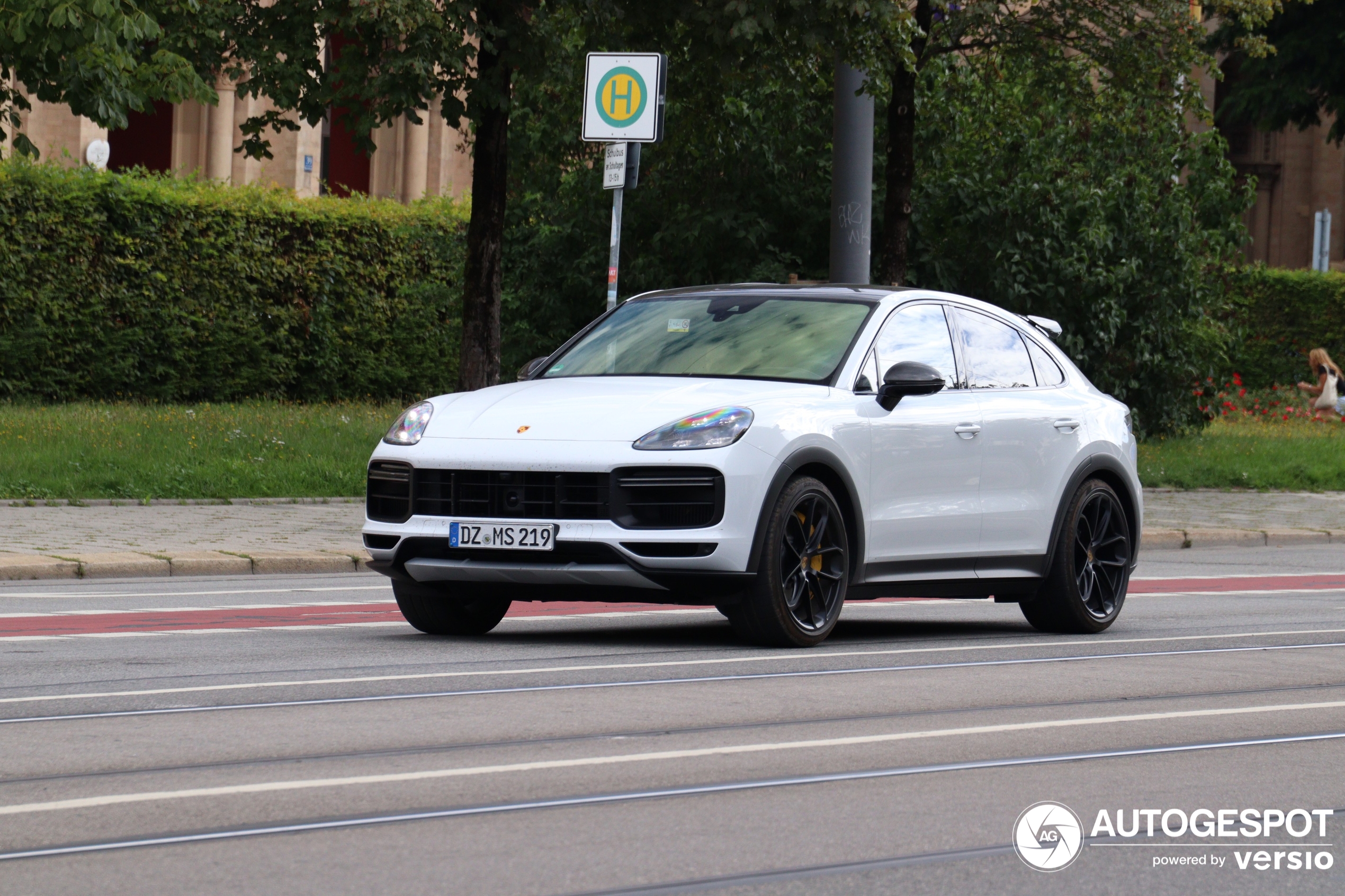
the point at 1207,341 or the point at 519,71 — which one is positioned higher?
the point at 519,71

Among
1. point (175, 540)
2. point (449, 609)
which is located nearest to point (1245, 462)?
point (175, 540)

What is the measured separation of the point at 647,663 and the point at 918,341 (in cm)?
238

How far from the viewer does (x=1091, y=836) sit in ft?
16.6

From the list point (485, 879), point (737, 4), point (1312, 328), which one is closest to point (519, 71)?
point (737, 4)

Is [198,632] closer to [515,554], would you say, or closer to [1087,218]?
[515,554]

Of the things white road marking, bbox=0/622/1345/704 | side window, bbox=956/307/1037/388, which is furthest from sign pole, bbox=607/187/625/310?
white road marking, bbox=0/622/1345/704

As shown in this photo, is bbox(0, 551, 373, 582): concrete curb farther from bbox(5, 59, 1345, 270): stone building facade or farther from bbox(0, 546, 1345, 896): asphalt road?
bbox(5, 59, 1345, 270): stone building facade

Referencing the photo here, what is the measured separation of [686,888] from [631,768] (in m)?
1.42

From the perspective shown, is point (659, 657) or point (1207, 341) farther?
point (1207, 341)

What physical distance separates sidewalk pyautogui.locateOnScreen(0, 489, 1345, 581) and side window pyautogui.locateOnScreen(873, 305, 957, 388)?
201 inches

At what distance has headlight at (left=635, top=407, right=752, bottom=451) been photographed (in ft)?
27.3

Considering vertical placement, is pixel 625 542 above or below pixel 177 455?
above

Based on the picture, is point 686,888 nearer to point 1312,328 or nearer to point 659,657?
point 659,657

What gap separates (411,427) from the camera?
8875mm
